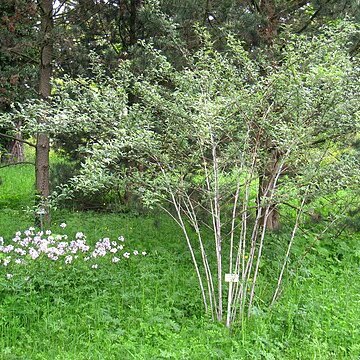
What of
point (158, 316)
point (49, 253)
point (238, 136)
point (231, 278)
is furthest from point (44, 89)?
point (231, 278)

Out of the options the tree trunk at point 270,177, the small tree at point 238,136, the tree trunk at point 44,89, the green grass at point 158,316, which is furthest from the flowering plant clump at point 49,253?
the tree trunk at point 44,89

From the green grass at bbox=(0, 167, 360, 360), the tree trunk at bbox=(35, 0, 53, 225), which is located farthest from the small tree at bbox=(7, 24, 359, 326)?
the tree trunk at bbox=(35, 0, 53, 225)

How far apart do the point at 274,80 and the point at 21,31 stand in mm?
6106

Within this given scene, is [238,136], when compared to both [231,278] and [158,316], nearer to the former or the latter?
[231,278]

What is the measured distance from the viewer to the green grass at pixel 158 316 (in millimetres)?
3346

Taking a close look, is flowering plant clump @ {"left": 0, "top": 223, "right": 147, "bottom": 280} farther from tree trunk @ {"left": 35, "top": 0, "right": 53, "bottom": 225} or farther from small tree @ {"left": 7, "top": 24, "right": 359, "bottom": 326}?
tree trunk @ {"left": 35, "top": 0, "right": 53, "bottom": 225}

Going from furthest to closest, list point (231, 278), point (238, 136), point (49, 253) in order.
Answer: point (49, 253) < point (238, 136) < point (231, 278)

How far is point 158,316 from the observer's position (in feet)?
12.6

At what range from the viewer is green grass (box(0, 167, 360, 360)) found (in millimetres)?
3346

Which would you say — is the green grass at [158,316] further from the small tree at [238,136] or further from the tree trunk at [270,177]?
the tree trunk at [270,177]

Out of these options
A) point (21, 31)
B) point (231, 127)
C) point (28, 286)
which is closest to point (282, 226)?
point (231, 127)

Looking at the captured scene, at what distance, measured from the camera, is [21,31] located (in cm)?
845

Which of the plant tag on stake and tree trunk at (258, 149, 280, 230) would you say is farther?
tree trunk at (258, 149, 280, 230)

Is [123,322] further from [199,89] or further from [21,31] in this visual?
[21,31]
